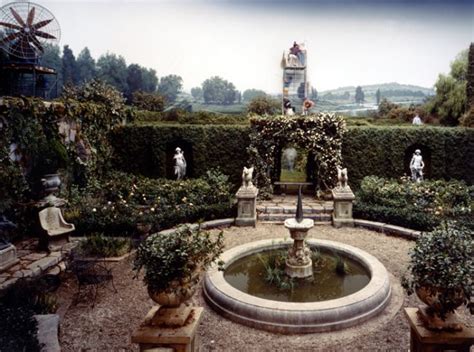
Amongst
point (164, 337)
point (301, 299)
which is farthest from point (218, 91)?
point (164, 337)

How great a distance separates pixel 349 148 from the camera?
14055 millimetres

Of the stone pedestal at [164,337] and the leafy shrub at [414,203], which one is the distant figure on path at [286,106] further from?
the stone pedestal at [164,337]

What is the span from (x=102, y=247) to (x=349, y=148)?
10.1 metres

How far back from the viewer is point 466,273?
3299mm

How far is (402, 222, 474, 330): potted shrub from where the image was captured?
326 cm

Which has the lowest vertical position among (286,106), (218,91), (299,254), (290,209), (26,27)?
(290,209)

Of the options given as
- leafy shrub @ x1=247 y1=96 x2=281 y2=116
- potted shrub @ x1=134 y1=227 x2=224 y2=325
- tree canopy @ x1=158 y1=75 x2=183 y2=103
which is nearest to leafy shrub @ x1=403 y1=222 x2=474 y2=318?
potted shrub @ x1=134 y1=227 x2=224 y2=325

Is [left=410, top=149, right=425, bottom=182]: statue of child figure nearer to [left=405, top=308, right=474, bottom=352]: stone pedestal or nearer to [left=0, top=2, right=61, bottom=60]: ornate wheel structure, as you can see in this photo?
[left=405, top=308, right=474, bottom=352]: stone pedestal

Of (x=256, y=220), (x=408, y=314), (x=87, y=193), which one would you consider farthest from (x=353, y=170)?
(x=408, y=314)

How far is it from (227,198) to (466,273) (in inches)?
353

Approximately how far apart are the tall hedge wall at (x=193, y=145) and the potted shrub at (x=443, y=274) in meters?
11.0

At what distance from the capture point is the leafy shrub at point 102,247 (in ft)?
24.7

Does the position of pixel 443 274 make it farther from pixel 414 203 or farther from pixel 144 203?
pixel 144 203

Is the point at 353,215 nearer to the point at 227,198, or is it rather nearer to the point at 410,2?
the point at 227,198
